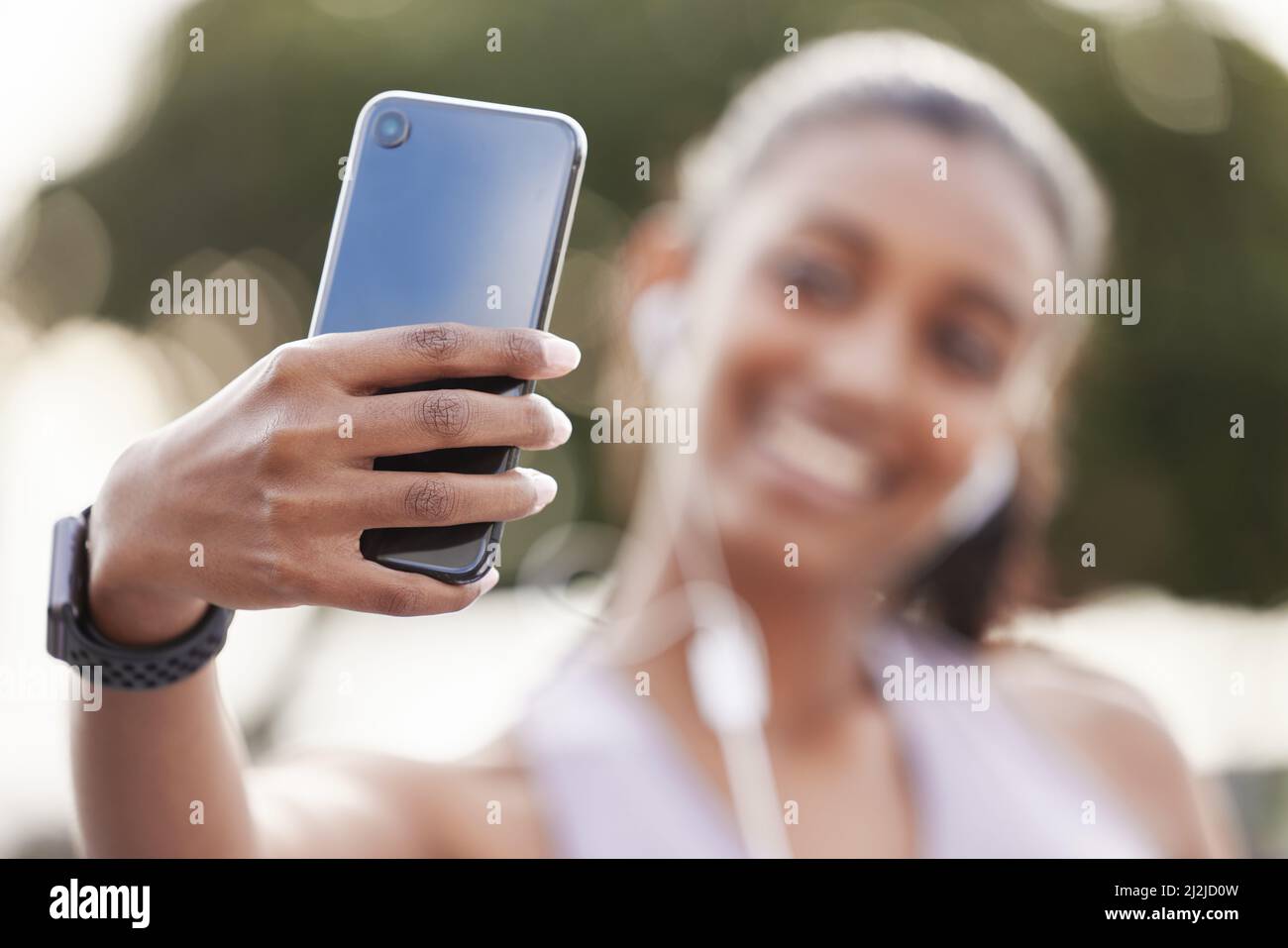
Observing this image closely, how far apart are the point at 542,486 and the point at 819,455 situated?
0.70 m

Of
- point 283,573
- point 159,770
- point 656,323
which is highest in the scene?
point 656,323

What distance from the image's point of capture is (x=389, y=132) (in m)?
0.60

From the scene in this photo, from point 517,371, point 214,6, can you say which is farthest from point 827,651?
point 214,6

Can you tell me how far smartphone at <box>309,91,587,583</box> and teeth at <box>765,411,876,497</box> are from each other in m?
0.60

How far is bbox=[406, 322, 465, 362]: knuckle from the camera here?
0.48 metres

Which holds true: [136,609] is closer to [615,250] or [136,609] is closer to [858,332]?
[858,332]

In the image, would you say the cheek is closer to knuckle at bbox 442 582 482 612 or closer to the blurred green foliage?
knuckle at bbox 442 582 482 612

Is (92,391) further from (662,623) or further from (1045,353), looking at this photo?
(1045,353)

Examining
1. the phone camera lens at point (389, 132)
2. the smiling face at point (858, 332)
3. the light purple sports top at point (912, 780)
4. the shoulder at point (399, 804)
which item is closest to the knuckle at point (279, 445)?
the phone camera lens at point (389, 132)

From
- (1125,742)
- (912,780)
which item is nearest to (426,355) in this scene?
(912,780)

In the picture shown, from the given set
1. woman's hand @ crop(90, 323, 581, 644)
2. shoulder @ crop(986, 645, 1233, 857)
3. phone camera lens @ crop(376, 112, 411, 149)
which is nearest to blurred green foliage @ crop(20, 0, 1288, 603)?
shoulder @ crop(986, 645, 1233, 857)

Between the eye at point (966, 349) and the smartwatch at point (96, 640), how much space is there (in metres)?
0.84

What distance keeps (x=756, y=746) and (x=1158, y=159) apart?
304cm

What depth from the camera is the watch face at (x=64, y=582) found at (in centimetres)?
53
